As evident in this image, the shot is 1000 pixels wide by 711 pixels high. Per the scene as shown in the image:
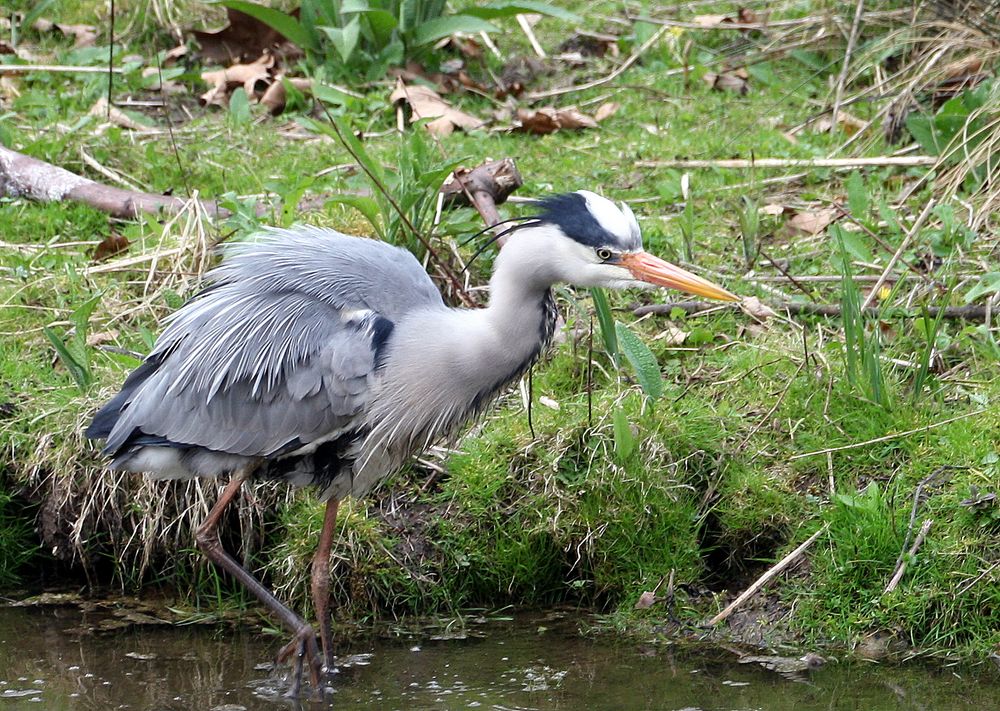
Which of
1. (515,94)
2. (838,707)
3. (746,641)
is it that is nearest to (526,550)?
(746,641)

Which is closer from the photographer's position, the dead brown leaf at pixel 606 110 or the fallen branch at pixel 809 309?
the fallen branch at pixel 809 309

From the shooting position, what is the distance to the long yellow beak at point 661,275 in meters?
3.98

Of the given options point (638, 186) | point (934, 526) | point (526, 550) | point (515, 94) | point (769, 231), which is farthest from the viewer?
point (515, 94)

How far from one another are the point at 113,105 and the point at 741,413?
4.19 meters

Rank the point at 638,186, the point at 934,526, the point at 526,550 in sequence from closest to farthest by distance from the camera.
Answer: the point at 934,526 → the point at 526,550 → the point at 638,186

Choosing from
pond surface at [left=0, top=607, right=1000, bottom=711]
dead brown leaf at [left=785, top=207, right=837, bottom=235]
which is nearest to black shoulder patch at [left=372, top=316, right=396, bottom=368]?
pond surface at [left=0, top=607, right=1000, bottom=711]

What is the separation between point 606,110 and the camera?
7.37m

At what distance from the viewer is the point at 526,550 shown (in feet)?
15.6

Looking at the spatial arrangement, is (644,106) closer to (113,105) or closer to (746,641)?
(113,105)

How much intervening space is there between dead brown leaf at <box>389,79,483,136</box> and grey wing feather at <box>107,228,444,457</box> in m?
2.64

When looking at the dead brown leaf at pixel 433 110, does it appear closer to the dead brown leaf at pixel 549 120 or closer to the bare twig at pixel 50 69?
the dead brown leaf at pixel 549 120

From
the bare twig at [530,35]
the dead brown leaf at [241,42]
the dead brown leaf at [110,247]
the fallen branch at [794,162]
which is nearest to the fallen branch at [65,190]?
the dead brown leaf at [110,247]

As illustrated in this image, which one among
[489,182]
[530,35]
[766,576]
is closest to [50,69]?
[530,35]

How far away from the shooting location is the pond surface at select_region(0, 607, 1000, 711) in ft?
13.3
